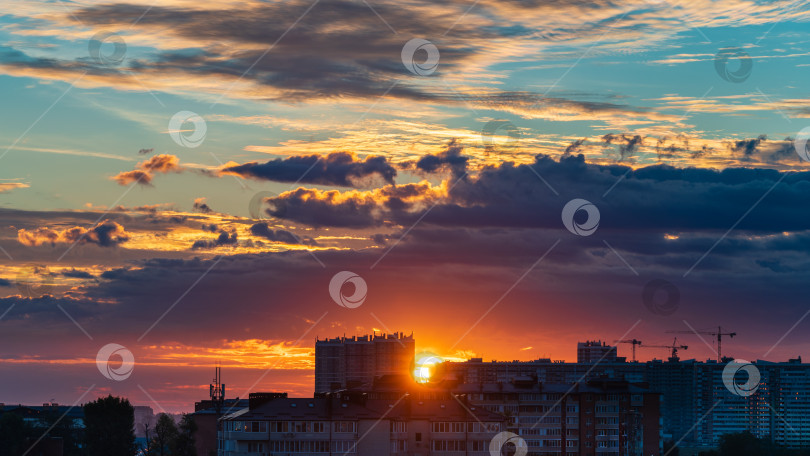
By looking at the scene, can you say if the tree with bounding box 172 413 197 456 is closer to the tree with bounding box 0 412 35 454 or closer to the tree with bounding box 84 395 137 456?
the tree with bounding box 84 395 137 456

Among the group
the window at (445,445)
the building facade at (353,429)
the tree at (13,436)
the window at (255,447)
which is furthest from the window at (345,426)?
the tree at (13,436)

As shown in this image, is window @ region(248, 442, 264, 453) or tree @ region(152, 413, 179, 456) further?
tree @ region(152, 413, 179, 456)

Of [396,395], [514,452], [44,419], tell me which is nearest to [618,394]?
[514,452]

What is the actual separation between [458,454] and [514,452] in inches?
1606

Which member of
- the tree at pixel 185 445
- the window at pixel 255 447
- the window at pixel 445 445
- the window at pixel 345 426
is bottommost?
the window at pixel 255 447

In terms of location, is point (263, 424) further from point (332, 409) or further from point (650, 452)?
point (650, 452)

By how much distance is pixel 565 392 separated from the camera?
15488 centimetres

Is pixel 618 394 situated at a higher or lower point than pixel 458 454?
higher

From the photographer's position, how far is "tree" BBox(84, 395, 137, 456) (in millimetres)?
138000

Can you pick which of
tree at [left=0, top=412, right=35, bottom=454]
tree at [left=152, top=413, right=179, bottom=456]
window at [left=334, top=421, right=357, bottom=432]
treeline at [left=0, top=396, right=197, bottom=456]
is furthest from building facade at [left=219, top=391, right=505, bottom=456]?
tree at [left=0, top=412, right=35, bottom=454]

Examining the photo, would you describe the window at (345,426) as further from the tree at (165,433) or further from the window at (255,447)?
the tree at (165,433)

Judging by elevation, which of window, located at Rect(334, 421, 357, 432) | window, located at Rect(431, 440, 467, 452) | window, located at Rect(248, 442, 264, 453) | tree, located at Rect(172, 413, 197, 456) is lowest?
window, located at Rect(248, 442, 264, 453)

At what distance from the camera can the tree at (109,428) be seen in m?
138

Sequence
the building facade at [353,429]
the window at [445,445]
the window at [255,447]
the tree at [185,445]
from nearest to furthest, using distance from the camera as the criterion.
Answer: the window at [255,447] < the building facade at [353,429] < the window at [445,445] < the tree at [185,445]
